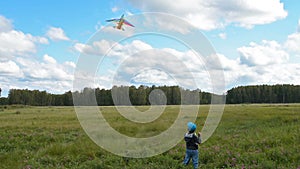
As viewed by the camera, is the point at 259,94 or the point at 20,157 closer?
the point at 20,157

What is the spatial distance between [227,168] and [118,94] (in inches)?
262

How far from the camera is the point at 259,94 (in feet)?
327

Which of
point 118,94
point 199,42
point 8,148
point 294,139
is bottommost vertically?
Answer: point 8,148

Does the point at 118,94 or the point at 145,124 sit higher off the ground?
the point at 118,94

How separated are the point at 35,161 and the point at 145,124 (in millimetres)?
12118

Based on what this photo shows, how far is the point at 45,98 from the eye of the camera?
345 ft

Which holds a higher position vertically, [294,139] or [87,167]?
[294,139]

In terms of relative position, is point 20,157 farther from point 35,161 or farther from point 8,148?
point 8,148

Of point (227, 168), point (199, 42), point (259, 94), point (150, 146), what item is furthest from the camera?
point (259, 94)

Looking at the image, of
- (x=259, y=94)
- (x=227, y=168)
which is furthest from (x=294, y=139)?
(x=259, y=94)

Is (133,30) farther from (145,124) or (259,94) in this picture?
(259,94)

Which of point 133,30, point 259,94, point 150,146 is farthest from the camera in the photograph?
point 259,94

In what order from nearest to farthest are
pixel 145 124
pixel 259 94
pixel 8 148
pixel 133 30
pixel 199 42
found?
1. pixel 199 42
2. pixel 133 30
3. pixel 8 148
4. pixel 145 124
5. pixel 259 94

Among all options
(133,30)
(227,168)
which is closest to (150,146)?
(227,168)
